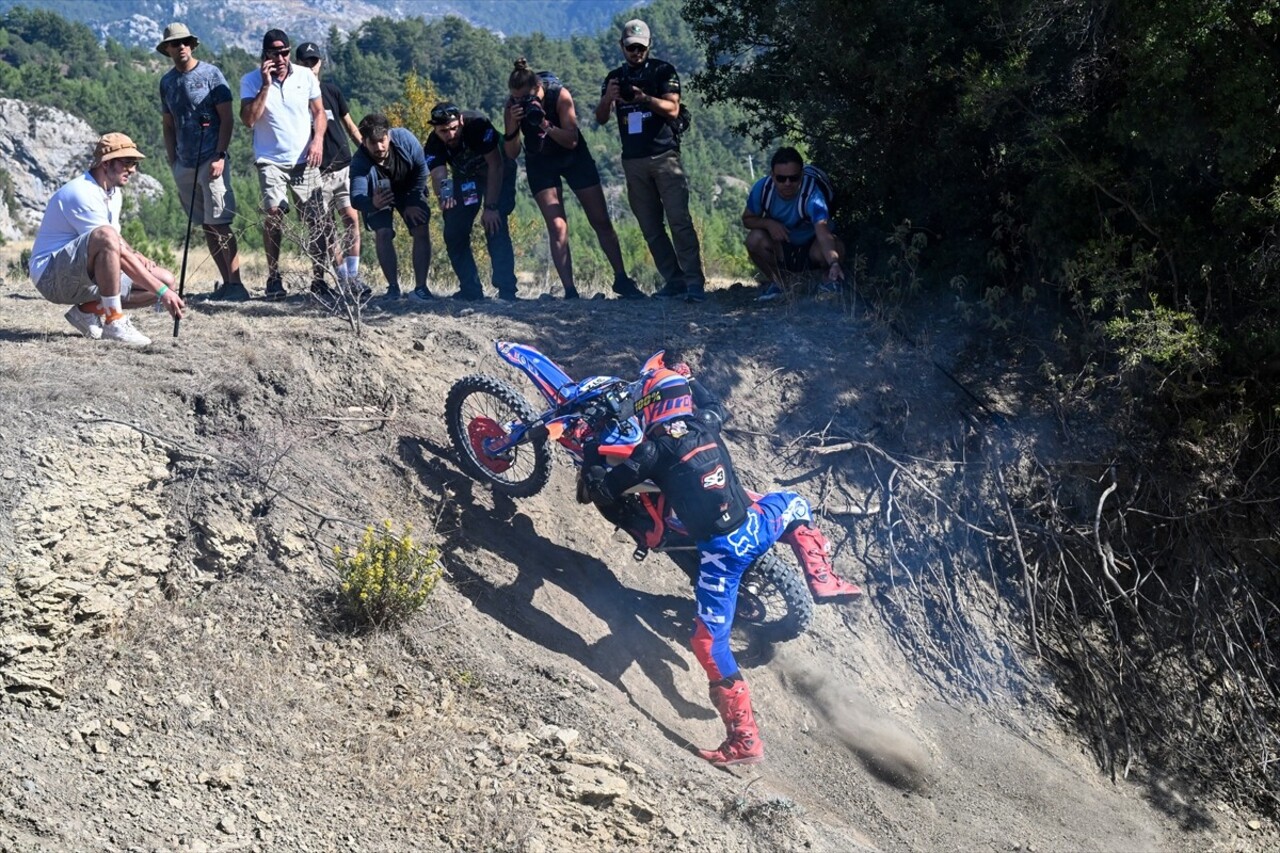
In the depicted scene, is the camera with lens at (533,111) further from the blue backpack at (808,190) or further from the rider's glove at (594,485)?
the rider's glove at (594,485)

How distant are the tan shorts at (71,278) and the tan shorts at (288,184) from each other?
189 cm

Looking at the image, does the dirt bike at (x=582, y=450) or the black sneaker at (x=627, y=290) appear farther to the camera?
the black sneaker at (x=627, y=290)

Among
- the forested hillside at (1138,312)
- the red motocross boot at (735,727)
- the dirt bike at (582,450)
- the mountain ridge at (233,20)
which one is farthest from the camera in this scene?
the mountain ridge at (233,20)

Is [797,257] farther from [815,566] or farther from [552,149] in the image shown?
[815,566]

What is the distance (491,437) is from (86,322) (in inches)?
114

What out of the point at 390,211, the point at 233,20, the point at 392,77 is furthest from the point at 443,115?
the point at 233,20

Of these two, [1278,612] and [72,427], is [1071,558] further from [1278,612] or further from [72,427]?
[72,427]

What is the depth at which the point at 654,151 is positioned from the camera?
432 inches

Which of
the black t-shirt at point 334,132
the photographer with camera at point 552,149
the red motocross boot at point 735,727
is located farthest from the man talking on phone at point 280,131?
the red motocross boot at point 735,727

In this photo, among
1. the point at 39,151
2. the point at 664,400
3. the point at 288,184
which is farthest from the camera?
the point at 39,151

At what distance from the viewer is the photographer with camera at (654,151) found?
419 inches

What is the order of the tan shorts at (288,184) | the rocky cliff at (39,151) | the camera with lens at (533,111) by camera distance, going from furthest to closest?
1. the rocky cliff at (39,151)
2. the camera with lens at (533,111)
3. the tan shorts at (288,184)

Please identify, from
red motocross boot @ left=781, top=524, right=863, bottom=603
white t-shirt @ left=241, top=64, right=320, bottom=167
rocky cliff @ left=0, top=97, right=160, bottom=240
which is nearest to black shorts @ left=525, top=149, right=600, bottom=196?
white t-shirt @ left=241, top=64, right=320, bottom=167

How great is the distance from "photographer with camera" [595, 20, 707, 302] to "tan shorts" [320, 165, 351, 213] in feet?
7.40
